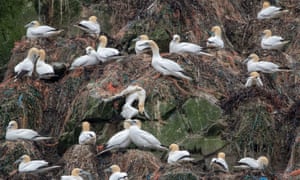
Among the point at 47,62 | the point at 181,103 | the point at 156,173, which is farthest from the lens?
the point at 47,62

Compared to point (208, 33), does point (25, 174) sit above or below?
below

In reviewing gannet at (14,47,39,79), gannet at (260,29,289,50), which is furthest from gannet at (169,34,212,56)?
gannet at (14,47,39,79)

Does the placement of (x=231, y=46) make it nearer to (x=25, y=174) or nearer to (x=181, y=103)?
(x=181, y=103)

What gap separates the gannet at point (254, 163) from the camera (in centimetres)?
2219

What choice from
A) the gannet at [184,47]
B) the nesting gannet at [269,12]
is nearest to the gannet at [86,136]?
the gannet at [184,47]

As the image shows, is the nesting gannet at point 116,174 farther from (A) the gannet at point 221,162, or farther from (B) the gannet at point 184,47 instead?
(B) the gannet at point 184,47

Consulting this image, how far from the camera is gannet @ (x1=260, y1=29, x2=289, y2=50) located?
90.3 ft

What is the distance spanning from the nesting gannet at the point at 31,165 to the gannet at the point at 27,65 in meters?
3.17

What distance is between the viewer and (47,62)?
88.8 ft

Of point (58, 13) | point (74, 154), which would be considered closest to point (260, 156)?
point (74, 154)

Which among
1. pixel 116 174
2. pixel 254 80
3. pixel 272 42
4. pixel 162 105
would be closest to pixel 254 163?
pixel 116 174

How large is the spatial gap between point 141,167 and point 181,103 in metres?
2.07

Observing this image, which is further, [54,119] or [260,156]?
[54,119]

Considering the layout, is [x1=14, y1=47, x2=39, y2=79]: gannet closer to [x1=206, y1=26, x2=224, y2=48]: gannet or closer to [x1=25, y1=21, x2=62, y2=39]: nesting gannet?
[x1=25, y1=21, x2=62, y2=39]: nesting gannet
